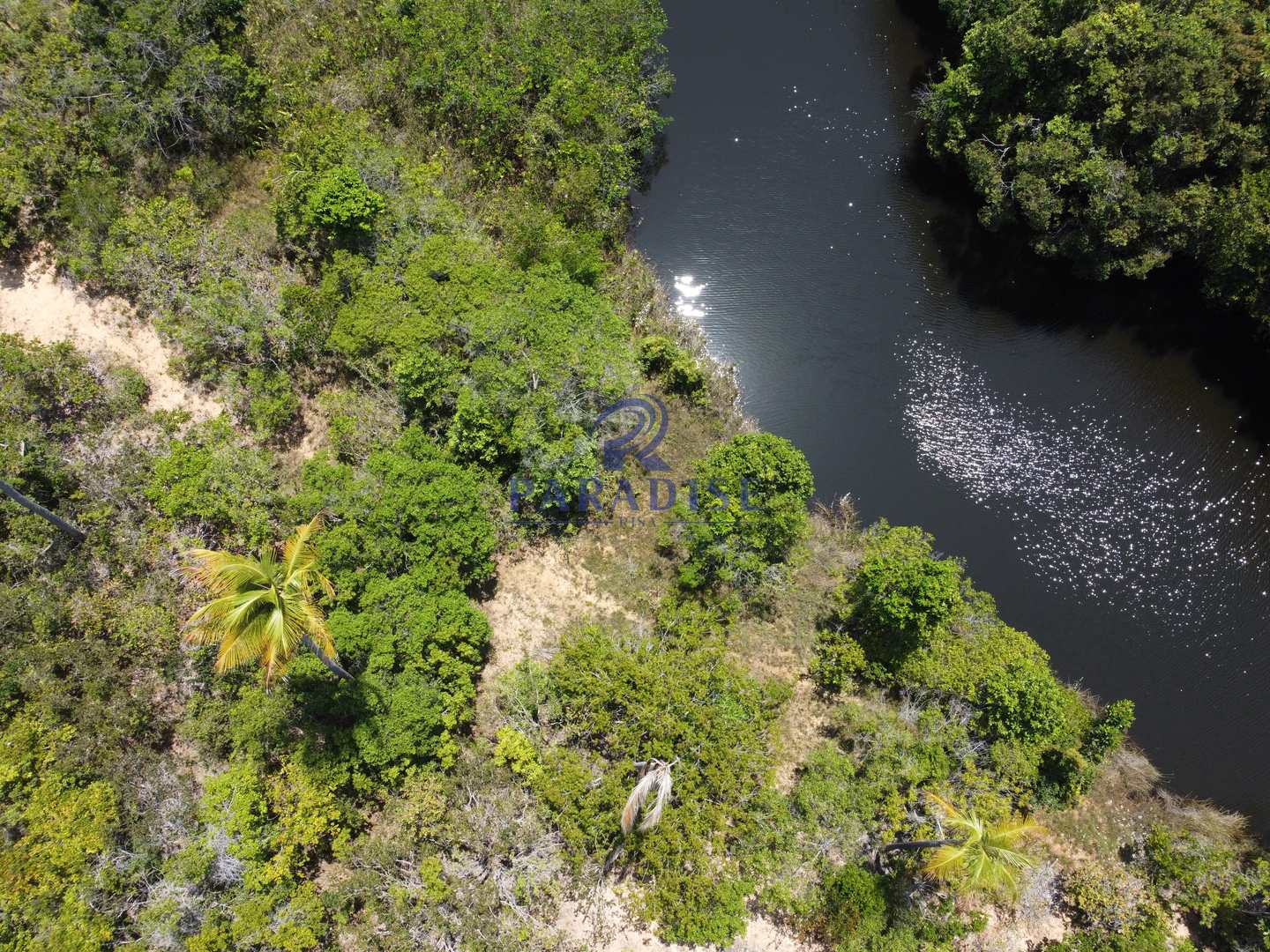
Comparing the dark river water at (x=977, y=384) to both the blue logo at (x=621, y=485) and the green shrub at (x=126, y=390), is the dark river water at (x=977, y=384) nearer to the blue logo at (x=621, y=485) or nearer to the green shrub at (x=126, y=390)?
the blue logo at (x=621, y=485)

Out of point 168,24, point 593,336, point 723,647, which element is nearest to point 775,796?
point 723,647

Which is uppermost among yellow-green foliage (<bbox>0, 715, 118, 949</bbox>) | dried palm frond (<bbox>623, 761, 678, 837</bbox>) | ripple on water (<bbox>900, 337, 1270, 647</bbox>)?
ripple on water (<bbox>900, 337, 1270, 647</bbox>)

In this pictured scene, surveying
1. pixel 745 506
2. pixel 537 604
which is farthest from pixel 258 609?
pixel 745 506

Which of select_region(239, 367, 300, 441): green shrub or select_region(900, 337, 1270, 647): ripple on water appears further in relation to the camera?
select_region(900, 337, 1270, 647): ripple on water

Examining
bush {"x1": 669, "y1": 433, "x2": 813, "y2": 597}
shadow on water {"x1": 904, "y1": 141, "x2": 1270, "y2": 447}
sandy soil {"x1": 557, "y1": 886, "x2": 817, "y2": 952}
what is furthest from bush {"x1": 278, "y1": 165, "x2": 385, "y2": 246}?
sandy soil {"x1": 557, "y1": 886, "x2": 817, "y2": 952}

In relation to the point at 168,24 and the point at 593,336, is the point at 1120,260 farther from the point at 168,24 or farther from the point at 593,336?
the point at 168,24

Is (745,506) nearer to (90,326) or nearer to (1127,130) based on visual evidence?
(1127,130)

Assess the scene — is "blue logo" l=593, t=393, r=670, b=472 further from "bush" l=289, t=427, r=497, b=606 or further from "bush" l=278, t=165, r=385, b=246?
"bush" l=278, t=165, r=385, b=246

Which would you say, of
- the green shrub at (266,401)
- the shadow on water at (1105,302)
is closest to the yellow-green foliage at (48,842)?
the green shrub at (266,401)
